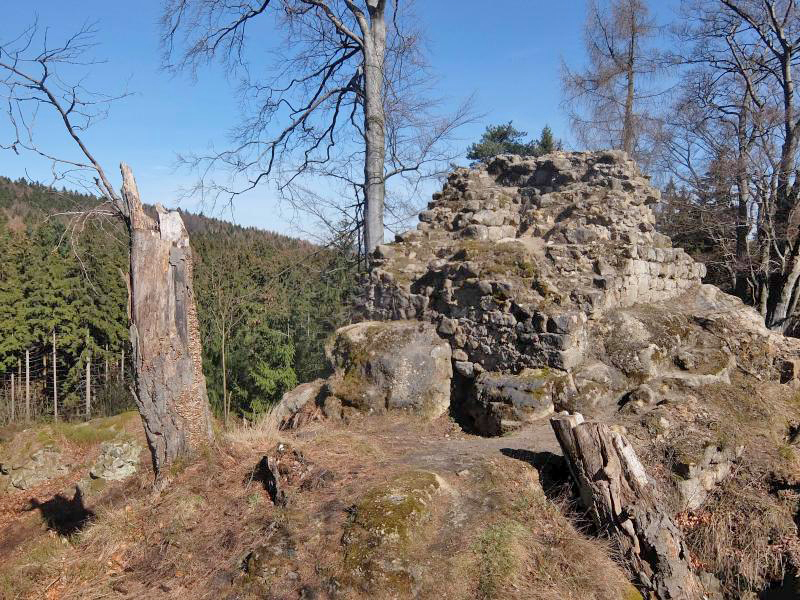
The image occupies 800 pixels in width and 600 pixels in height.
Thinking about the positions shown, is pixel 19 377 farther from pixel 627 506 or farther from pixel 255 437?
pixel 627 506

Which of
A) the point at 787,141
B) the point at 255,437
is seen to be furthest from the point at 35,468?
the point at 787,141

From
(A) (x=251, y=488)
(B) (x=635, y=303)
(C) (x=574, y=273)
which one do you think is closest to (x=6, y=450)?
(A) (x=251, y=488)

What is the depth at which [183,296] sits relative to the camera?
5395 millimetres

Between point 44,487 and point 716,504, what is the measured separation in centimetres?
1188

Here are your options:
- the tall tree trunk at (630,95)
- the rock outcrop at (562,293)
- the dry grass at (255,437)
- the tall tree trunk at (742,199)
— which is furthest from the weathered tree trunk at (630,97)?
the dry grass at (255,437)

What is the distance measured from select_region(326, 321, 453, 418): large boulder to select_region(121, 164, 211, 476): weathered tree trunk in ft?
7.98

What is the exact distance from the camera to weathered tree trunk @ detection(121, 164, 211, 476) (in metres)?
5.19

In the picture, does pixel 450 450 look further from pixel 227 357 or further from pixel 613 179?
pixel 227 357

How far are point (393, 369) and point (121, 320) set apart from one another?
2067 centimetres

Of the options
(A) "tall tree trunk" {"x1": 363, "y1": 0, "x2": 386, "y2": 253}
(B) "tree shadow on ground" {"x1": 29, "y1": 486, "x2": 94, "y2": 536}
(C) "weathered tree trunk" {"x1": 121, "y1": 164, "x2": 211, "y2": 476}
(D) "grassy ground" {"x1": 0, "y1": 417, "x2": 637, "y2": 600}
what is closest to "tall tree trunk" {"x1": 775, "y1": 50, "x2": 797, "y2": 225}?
(A) "tall tree trunk" {"x1": 363, "y1": 0, "x2": 386, "y2": 253}

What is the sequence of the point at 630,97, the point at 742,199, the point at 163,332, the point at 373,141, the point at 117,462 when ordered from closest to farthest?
the point at 163,332 < the point at 117,462 < the point at 373,141 < the point at 742,199 < the point at 630,97

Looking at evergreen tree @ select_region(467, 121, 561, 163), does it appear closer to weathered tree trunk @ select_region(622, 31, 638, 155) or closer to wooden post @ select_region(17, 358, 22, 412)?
weathered tree trunk @ select_region(622, 31, 638, 155)

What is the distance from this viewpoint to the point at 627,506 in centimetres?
468

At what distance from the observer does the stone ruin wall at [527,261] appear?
7477 mm
